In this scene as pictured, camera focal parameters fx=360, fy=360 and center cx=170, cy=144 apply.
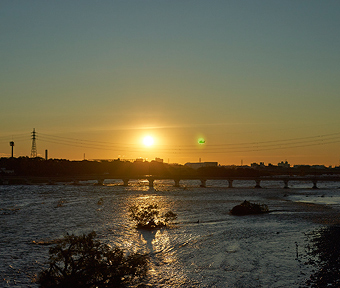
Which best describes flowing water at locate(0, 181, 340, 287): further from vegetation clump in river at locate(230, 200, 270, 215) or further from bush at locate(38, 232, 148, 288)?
vegetation clump in river at locate(230, 200, 270, 215)

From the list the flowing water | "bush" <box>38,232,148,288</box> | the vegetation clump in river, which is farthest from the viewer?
the vegetation clump in river

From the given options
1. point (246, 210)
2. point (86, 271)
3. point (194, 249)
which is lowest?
point (194, 249)

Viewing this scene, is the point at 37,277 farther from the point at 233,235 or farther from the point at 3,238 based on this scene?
the point at 233,235

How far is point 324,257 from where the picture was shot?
1089 inches

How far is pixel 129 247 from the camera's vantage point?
3444 centimetres

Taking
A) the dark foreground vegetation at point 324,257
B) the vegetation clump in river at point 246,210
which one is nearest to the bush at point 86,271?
the dark foreground vegetation at point 324,257

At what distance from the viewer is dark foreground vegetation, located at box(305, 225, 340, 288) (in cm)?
2167

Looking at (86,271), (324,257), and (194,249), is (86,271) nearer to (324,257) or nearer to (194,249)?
(194,249)

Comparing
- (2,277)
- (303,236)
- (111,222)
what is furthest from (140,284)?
(111,222)

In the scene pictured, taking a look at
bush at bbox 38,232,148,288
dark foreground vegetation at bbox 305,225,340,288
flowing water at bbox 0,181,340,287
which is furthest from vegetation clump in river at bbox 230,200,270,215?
bush at bbox 38,232,148,288

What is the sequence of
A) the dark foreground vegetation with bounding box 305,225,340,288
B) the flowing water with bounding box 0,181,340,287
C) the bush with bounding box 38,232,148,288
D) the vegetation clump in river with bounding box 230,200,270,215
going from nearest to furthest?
the bush with bounding box 38,232,148,288
the dark foreground vegetation with bounding box 305,225,340,288
the flowing water with bounding box 0,181,340,287
the vegetation clump in river with bounding box 230,200,270,215

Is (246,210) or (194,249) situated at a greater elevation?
(246,210)

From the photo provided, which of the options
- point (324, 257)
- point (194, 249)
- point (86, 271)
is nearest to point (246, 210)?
point (194, 249)

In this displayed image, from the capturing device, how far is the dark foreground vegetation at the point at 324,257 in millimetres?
21672
